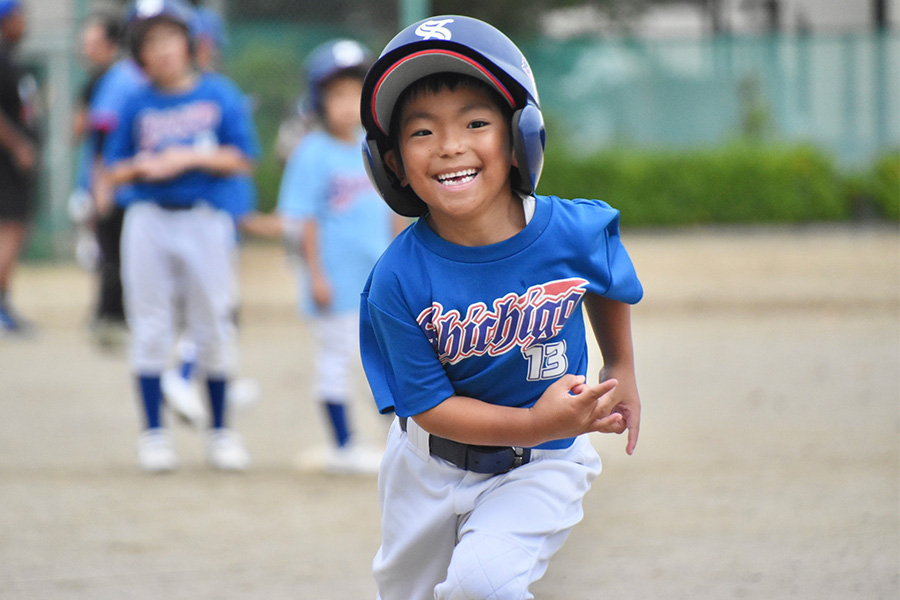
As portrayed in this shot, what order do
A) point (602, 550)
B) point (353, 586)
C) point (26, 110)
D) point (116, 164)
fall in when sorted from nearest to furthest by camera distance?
point (353, 586), point (602, 550), point (116, 164), point (26, 110)

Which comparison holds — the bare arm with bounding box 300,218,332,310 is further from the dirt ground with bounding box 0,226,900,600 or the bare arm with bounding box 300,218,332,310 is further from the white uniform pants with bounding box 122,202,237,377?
the dirt ground with bounding box 0,226,900,600

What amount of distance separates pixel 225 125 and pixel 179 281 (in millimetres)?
835

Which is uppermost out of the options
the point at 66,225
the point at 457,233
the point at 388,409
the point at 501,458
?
the point at 457,233

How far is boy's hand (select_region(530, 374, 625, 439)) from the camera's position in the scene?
2.51m

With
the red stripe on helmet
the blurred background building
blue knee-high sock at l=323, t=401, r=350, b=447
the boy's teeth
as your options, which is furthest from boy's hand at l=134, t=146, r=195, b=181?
the blurred background building

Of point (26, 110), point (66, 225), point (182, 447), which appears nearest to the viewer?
point (182, 447)

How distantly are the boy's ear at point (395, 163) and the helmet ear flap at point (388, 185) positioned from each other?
12mm

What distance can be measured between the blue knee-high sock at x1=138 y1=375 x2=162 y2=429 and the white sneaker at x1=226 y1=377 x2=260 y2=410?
128cm

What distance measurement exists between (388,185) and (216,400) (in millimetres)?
3455

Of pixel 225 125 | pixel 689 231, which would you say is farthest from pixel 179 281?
pixel 689 231

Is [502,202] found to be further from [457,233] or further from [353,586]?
[353,586]

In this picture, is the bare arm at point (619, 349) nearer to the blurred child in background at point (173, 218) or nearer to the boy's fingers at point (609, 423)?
the boy's fingers at point (609, 423)

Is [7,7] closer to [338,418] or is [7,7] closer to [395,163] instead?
[338,418]

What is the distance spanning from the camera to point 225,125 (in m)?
6.01
